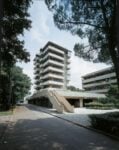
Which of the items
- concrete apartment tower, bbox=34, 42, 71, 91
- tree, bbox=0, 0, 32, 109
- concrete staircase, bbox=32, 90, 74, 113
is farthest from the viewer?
concrete apartment tower, bbox=34, 42, 71, 91

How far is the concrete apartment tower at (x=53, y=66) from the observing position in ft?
273

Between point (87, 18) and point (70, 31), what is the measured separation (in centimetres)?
164

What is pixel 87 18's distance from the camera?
14742 millimetres

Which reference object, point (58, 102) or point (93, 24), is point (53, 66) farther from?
point (93, 24)

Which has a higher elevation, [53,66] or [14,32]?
[53,66]

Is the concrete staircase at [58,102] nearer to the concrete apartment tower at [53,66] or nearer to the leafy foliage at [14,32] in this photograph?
the leafy foliage at [14,32]

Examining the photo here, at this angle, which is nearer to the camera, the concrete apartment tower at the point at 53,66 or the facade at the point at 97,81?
the concrete apartment tower at the point at 53,66

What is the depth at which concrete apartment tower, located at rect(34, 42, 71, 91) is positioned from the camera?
83.1 metres

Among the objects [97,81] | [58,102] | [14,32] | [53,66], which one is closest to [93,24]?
[14,32]

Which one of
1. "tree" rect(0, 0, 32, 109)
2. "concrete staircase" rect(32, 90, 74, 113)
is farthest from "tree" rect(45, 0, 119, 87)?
"concrete staircase" rect(32, 90, 74, 113)

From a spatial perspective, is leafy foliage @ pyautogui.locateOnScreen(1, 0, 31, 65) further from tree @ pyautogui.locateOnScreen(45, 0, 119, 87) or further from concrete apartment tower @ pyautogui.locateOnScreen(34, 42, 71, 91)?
concrete apartment tower @ pyautogui.locateOnScreen(34, 42, 71, 91)

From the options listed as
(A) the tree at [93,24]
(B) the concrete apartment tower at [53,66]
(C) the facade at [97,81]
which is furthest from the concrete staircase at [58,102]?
(C) the facade at [97,81]

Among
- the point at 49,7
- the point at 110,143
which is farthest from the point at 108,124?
the point at 49,7

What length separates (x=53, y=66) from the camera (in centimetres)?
8525
